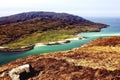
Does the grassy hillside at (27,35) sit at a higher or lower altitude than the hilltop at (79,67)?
lower

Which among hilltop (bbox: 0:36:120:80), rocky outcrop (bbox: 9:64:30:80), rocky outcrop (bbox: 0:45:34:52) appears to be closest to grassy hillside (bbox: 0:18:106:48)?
rocky outcrop (bbox: 0:45:34:52)

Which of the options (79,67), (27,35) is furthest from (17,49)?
(79,67)

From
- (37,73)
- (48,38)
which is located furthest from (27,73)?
(48,38)

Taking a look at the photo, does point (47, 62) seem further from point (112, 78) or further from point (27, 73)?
point (112, 78)

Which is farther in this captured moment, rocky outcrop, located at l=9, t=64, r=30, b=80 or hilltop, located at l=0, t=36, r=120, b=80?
rocky outcrop, located at l=9, t=64, r=30, b=80

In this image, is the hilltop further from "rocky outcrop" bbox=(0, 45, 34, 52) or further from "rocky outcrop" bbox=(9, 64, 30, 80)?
"rocky outcrop" bbox=(0, 45, 34, 52)

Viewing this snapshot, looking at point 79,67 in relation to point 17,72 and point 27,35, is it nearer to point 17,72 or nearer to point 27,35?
point 17,72

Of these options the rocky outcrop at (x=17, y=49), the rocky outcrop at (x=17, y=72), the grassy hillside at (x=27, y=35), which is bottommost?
the rocky outcrop at (x=17, y=49)

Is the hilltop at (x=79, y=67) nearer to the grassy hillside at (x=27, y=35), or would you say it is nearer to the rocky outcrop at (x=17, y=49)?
the rocky outcrop at (x=17, y=49)

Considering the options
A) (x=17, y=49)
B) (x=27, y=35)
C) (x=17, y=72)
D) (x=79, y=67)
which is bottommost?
(x=17, y=49)

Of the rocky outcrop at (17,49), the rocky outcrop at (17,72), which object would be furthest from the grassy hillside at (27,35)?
the rocky outcrop at (17,72)

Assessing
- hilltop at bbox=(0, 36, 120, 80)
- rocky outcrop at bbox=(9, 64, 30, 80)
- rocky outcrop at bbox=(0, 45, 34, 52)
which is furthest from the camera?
rocky outcrop at bbox=(0, 45, 34, 52)
